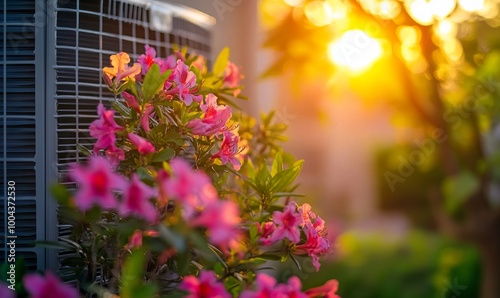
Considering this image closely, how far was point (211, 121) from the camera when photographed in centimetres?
83

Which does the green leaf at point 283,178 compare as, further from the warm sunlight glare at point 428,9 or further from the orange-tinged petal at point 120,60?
the warm sunlight glare at point 428,9

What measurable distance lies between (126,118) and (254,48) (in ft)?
5.57

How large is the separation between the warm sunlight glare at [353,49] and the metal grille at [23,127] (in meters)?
1.08

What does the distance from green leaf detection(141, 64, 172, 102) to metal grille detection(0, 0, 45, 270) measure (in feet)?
0.70

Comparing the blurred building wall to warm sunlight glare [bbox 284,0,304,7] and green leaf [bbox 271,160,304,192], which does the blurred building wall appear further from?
green leaf [bbox 271,160,304,192]

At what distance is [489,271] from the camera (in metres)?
2.08

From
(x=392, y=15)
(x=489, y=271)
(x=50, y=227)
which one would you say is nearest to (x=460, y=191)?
(x=489, y=271)

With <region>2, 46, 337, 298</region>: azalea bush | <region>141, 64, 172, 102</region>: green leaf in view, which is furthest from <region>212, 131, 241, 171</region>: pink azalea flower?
<region>141, 64, 172, 102</region>: green leaf

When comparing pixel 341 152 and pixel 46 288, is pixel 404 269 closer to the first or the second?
pixel 46 288

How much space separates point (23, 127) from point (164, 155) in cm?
27

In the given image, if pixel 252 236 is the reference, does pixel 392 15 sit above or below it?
above

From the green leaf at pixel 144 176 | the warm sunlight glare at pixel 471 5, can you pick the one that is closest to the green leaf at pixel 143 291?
the green leaf at pixel 144 176

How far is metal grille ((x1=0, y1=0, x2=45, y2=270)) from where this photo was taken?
932 mm

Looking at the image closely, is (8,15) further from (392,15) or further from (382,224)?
(382,224)
